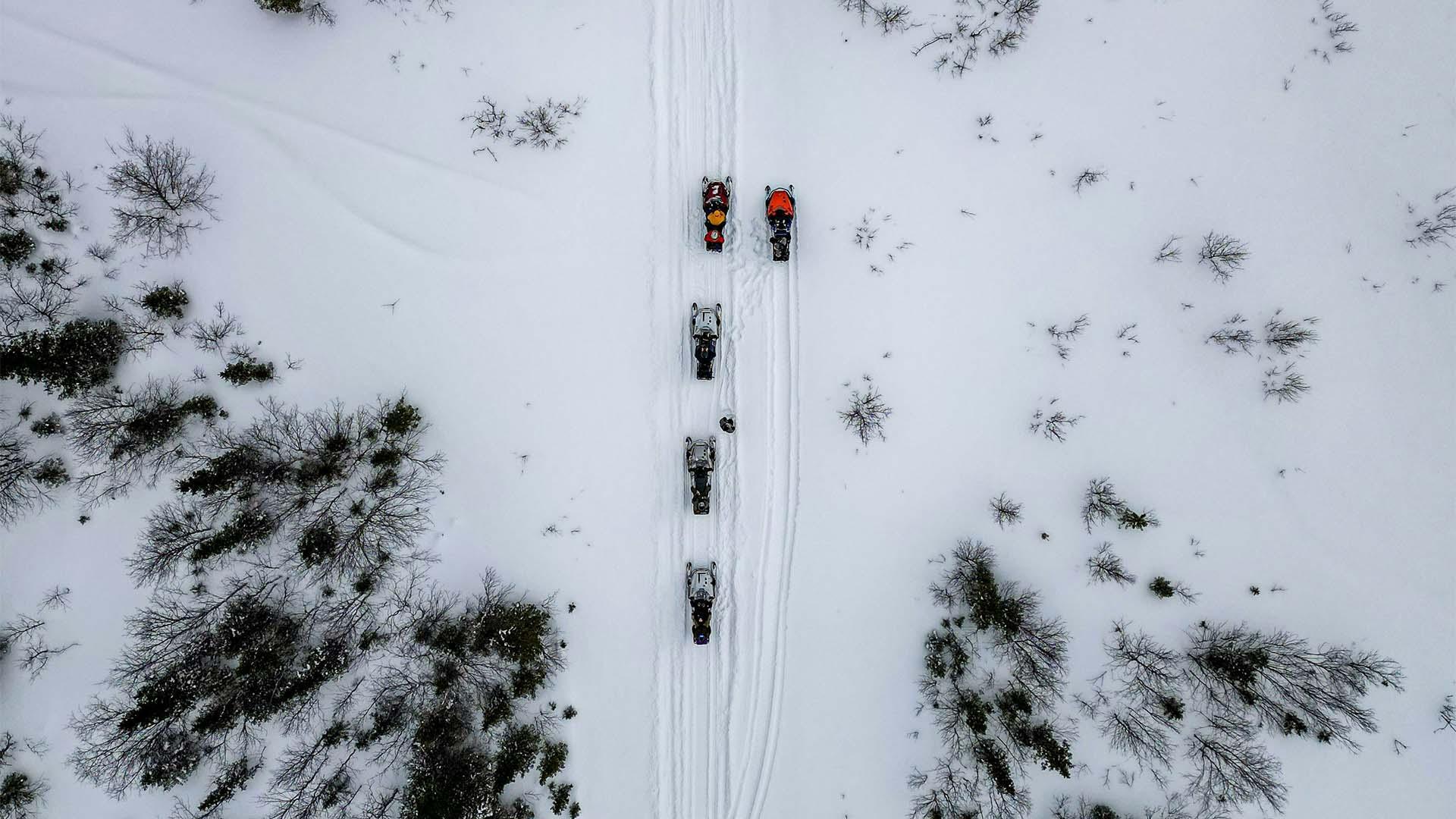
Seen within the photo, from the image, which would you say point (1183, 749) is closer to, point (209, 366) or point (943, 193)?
point (943, 193)

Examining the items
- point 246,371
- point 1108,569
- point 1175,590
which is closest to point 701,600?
point 1108,569

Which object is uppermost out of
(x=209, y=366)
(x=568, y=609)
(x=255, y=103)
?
(x=255, y=103)

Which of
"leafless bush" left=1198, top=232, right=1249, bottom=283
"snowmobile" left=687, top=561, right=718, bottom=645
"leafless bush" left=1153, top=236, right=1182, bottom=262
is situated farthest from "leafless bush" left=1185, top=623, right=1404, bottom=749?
"snowmobile" left=687, top=561, right=718, bottom=645

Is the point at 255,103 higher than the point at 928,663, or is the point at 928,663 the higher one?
the point at 255,103

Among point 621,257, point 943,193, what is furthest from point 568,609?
point 943,193

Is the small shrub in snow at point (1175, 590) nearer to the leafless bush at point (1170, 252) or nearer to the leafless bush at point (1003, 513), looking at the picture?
the leafless bush at point (1003, 513)
